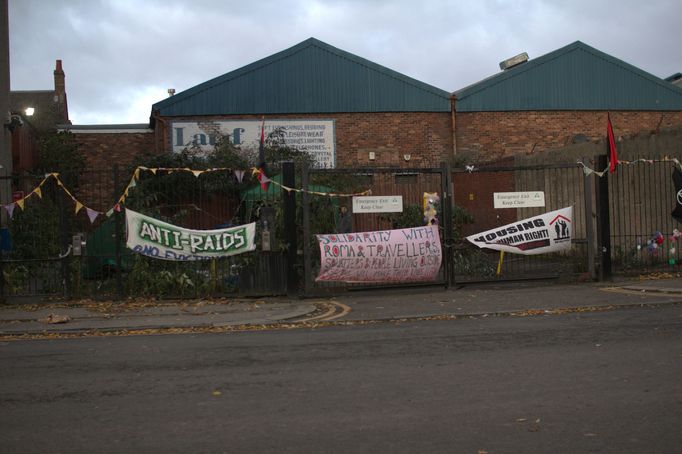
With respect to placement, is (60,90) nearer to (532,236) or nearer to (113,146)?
(113,146)

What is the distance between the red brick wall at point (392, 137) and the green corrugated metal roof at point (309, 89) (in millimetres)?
316

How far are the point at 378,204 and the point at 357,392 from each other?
7.26 meters

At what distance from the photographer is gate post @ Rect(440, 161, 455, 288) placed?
519 inches

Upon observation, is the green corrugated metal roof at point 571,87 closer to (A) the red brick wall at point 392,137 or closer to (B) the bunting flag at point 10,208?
(A) the red brick wall at point 392,137

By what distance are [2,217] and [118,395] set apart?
9546 mm

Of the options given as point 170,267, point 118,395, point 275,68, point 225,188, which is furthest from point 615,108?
point 118,395

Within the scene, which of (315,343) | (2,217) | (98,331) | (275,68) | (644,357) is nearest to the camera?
(644,357)

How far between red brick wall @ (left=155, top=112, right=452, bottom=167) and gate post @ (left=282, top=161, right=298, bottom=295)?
1410cm

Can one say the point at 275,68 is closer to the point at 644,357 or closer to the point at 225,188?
the point at 225,188

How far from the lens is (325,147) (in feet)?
87.3

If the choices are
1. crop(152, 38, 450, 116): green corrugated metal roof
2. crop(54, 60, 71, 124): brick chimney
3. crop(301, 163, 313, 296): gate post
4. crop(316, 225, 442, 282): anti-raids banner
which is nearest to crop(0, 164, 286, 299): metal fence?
crop(301, 163, 313, 296): gate post

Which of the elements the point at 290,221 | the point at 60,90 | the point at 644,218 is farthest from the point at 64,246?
the point at 60,90

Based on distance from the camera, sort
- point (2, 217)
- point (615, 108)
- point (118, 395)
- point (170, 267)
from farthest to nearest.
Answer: point (615, 108), point (2, 217), point (170, 267), point (118, 395)

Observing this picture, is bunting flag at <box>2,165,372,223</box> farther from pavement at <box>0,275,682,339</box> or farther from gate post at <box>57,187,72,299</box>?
pavement at <box>0,275,682,339</box>
